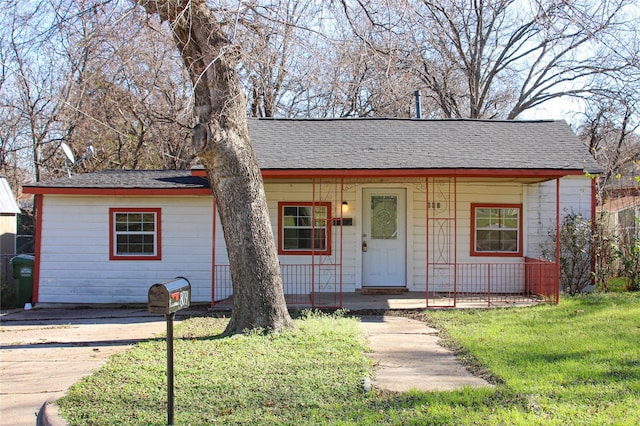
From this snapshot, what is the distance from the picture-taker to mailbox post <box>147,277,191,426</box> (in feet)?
14.8

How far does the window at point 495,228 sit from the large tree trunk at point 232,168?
6074mm

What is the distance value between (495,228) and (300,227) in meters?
4.21

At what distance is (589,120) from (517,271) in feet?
Result: 46.5

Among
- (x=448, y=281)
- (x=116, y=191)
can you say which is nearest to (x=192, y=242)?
(x=116, y=191)

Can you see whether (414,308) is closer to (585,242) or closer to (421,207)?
(421,207)

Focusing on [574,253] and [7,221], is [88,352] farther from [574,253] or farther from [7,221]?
[7,221]

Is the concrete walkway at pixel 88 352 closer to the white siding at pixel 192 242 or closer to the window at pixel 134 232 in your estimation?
the white siding at pixel 192 242

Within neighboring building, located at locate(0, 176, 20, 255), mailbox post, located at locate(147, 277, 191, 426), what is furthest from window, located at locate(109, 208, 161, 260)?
mailbox post, located at locate(147, 277, 191, 426)

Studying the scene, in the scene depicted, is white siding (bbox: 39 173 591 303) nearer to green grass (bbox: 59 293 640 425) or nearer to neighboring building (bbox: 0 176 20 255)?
green grass (bbox: 59 293 640 425)

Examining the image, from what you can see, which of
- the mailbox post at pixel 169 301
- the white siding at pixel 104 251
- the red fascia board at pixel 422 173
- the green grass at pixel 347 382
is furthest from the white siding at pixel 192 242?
the mailbox post at pixel 169 301

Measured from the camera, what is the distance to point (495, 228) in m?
12.5

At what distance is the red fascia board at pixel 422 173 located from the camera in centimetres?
1034

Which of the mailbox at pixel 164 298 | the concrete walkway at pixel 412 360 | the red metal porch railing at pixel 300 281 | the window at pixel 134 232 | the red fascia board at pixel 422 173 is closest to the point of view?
the mailbox at pixel 164 298

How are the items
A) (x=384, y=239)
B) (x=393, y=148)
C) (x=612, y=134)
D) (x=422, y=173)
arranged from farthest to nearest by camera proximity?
(x=612, y=134) < (x=384, y=239) < (x=393, y=148) < (x=422, y=173)
